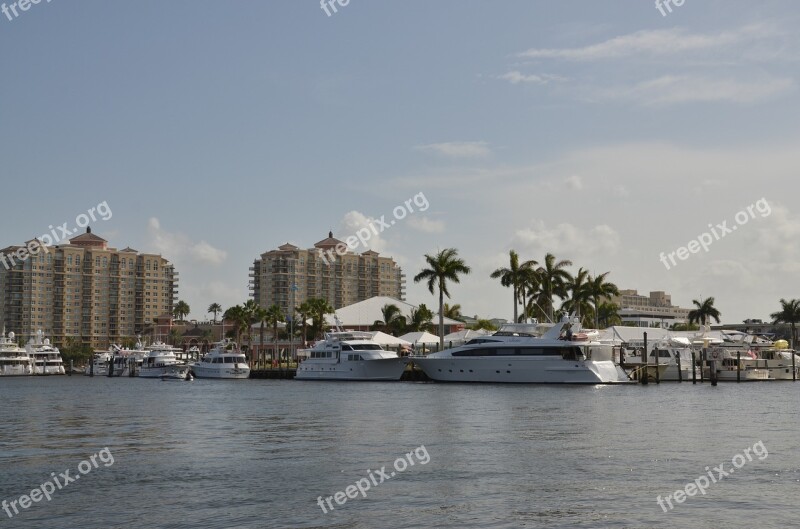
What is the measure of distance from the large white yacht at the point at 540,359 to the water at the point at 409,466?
24.6 metres

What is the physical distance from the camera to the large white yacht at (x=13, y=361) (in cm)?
16088

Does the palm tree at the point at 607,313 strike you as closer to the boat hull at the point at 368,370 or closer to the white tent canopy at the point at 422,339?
the white tent canopy at the point at 422,339

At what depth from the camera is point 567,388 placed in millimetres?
77688

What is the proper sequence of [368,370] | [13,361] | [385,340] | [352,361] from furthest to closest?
1. [13,361]
2. [385,340]
3. [352,361]
4. [368,370]

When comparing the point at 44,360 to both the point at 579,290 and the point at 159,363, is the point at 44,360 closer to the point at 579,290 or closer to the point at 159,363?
the point at 159,363

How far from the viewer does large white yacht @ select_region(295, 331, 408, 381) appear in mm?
102562

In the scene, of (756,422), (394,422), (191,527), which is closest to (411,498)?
(191,527)

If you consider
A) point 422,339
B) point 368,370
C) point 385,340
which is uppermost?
point 422,339

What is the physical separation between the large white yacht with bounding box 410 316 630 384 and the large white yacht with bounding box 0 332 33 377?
101046 millimetres

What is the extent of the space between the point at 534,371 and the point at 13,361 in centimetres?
11094

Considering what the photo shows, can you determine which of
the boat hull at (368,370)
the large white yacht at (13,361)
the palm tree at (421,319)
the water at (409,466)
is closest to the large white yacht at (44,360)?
the large white yacht at (13,361)

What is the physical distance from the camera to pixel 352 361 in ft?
339

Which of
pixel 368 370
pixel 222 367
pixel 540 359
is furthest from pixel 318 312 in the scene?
pixel 540 359

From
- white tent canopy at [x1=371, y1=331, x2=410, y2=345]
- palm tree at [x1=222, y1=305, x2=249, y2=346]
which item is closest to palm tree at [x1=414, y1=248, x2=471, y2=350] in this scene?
white tent canopy at [x1=371, y1=331, x2=410, y2=345]
